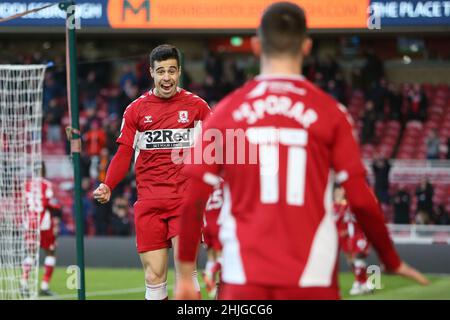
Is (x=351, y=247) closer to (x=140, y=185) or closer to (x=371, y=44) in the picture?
(x=140, y=185)

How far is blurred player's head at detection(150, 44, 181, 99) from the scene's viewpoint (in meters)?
8.42


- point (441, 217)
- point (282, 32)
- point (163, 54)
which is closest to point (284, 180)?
point (282, 32)

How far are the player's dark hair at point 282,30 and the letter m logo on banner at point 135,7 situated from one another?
15.4 metres

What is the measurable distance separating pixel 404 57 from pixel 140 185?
17.7m

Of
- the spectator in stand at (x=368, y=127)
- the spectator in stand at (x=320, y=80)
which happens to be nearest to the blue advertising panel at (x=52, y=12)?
the spectator in stand at (x=320, y=80)

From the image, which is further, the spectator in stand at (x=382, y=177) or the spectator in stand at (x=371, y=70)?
the spectator in stand at (x=371, y=70)

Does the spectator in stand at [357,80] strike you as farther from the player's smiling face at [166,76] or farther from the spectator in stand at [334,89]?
the player's smiling face at [166,76]

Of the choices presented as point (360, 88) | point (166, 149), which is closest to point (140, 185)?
point (166, 149)

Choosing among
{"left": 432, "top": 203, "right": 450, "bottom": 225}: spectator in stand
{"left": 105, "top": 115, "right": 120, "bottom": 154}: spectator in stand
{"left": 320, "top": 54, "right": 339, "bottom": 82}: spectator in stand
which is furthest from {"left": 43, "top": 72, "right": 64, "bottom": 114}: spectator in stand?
{"left": 432, "top": 203, "right": 450, "bottom": 225}: spectator in stand

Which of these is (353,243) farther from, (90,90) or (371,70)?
(90,90)

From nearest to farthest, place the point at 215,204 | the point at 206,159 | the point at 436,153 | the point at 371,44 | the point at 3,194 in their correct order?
the point at 206,159 < the point at 215,204 < the point at 3,194 < the point at 436,153 < the point at 371,44

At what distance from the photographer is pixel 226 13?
20.0 m

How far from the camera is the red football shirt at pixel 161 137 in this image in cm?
859

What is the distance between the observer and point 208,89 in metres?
24.5
